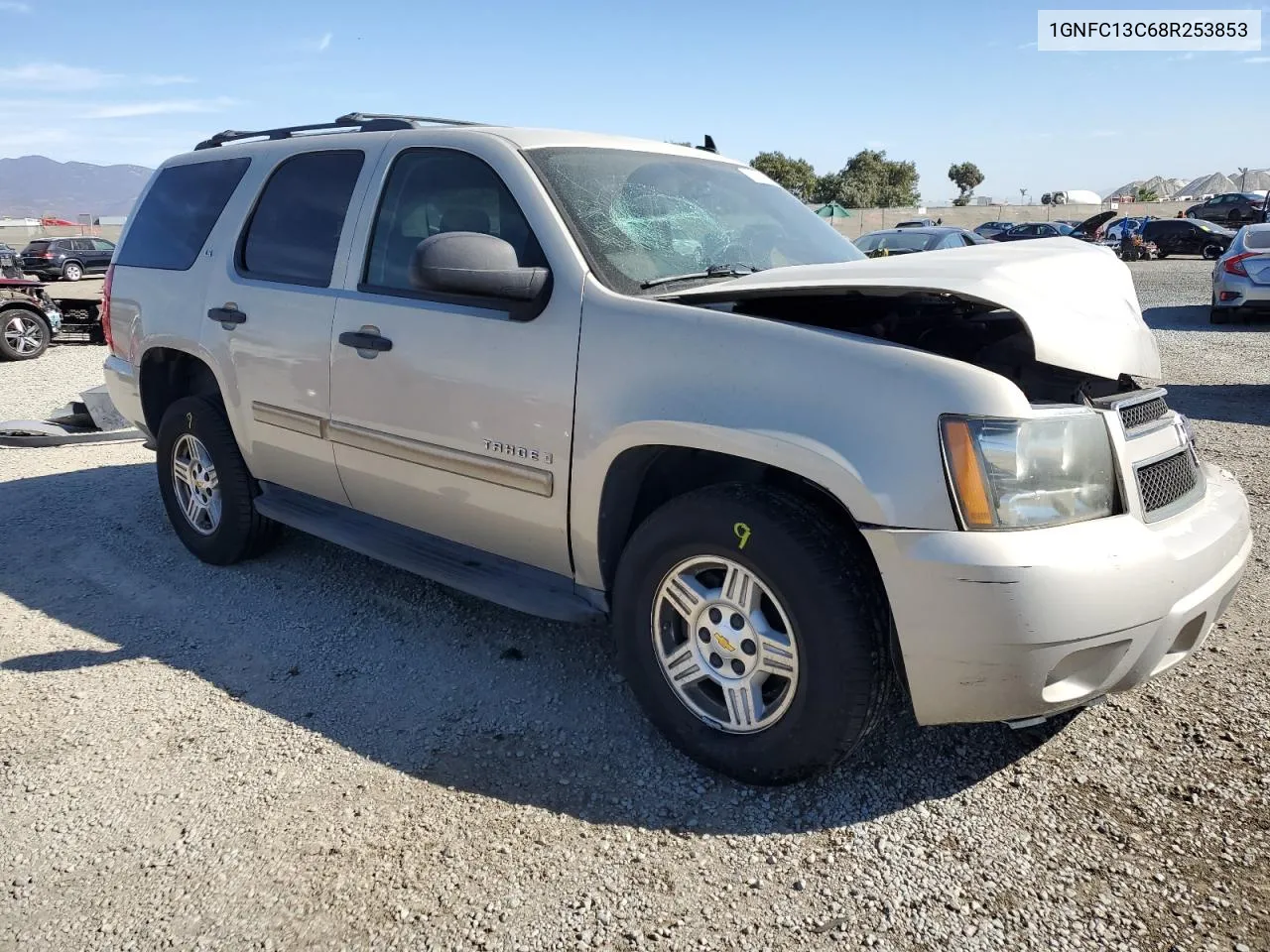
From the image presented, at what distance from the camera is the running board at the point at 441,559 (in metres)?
3.26

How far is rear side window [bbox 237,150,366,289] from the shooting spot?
399 centimetres

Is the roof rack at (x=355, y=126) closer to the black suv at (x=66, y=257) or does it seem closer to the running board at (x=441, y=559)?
the running board at (x=441, y=559)

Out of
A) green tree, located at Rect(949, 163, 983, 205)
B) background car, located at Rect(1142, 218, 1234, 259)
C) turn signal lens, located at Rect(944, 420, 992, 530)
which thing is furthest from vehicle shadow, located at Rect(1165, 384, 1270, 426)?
green tree, located at Rect(949, 163, 983, 205)

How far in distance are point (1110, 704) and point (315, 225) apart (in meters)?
3.58

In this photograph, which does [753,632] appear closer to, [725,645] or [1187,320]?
[725,645]

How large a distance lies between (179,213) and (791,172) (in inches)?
2742

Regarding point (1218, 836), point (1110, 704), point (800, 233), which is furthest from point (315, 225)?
point (1218, 836)

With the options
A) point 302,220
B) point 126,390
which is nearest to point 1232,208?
point 302,220

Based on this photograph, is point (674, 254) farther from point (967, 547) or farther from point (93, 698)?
point (93, 698)

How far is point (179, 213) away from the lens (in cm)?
490

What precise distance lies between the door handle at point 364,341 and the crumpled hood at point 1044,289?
3.90ft

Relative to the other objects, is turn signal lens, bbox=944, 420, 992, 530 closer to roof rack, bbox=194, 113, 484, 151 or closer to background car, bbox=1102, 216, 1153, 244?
roof rack, bbox=194, 113, 484, 151

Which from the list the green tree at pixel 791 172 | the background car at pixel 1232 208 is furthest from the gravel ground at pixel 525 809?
the green tree at pixel 791 172

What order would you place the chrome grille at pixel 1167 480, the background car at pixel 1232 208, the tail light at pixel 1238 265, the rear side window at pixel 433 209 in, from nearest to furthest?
1. the chrome grille at pixel 1167 480
2. the rear side window at pixel 433 209
3. the tail light at pixel 1238 265
4. the background car at pixel 1232 208
